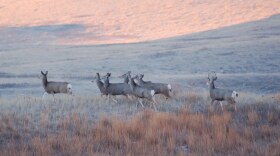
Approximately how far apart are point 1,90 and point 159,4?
7320cm

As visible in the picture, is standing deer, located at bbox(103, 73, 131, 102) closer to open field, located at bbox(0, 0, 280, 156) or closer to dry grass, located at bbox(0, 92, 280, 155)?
open field, located at bbox(0, 0, 280, 156)

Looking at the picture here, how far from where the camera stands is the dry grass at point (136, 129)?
38.9 feet

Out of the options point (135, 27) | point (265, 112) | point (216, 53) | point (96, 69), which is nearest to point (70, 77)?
point (96, 69)

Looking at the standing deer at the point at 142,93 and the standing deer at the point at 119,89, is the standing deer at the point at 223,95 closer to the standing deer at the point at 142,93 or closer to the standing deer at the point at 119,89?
the standing deer at the point at 142,93

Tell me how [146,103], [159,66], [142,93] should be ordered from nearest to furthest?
[142,93]
[146,103]
[159,66]

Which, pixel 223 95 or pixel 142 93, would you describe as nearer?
pixel 223 95

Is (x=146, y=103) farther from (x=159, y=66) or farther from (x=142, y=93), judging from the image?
(x=159, y=66)

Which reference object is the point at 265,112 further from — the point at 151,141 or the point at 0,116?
the point at 0,116

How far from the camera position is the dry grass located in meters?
11.9

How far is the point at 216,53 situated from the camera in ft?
128

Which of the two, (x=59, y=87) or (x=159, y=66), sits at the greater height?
(x=159, y=66)

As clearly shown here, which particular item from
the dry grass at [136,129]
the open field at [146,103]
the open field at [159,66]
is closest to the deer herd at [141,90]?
the open field at [146,103]

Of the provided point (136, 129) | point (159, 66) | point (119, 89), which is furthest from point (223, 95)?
point (159, 66)

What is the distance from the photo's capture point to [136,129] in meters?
13.3
